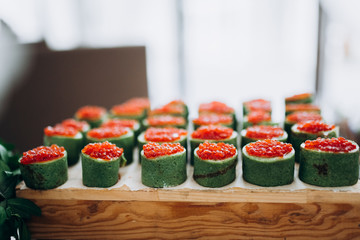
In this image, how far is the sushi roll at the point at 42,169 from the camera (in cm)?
171

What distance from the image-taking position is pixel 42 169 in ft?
5.62

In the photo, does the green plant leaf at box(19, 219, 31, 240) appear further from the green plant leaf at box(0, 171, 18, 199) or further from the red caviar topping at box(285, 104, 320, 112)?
the red caviar topping at box(285, 104, 320, 112)

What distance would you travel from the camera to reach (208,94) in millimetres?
6035

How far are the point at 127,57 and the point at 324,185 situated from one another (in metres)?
2.76

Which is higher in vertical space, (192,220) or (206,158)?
(206,158)

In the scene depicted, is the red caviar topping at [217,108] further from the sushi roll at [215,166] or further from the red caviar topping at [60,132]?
the red caviar topping at [60,132]

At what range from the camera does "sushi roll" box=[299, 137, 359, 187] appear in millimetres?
1609

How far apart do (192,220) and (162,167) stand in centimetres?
30

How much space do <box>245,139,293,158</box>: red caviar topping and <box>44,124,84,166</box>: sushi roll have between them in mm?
1059

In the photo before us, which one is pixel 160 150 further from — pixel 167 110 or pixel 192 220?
pixel 167 110

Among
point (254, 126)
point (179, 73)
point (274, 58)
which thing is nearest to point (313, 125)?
point (254, 126)

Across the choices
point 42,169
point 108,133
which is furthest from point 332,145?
point 42,169

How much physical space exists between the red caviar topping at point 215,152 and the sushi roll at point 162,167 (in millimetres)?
114

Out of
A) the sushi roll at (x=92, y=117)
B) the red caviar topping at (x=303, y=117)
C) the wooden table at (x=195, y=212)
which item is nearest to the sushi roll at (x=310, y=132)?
the red caviar topping at (x=303, y=117)
